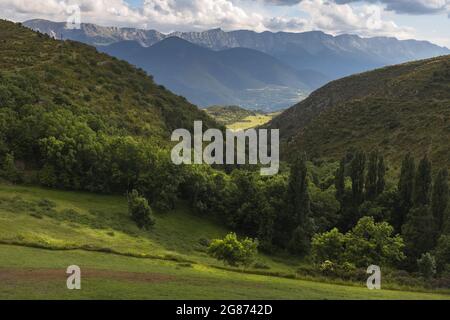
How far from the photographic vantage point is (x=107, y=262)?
3841 centimetres

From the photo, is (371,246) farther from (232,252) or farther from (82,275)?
(82,275)

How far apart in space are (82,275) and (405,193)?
61254 millimetres

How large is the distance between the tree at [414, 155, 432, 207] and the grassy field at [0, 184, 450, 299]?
22.8 meters

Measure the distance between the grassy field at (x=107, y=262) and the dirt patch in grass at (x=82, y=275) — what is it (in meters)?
0.06

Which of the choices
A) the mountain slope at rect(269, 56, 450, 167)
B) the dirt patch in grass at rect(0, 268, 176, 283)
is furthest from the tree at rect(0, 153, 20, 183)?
the mountain slope at rect(269, 56, 450, 167)

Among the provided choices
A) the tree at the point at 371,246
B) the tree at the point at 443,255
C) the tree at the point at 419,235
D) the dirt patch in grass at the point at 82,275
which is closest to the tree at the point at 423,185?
the tree at the point at 419,235

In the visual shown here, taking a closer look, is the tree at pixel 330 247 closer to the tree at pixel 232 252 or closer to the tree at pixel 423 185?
the tree at pixel 232 252

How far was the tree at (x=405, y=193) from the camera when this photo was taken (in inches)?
3063

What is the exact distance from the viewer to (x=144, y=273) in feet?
115

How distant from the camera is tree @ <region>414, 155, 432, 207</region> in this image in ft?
240

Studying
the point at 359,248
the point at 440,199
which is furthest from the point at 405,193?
the point at 359,248
